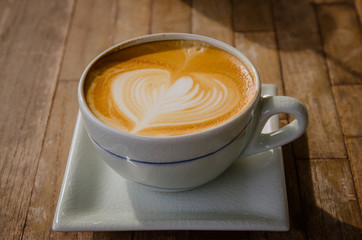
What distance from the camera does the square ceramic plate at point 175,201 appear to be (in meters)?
0.66

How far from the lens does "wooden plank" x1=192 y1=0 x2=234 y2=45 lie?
124cm

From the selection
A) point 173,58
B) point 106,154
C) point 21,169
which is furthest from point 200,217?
point 21,169

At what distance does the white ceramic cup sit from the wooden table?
0.46ft

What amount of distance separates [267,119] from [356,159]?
30 centimetres

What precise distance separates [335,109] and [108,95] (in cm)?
59

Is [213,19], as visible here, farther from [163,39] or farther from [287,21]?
[163,39]

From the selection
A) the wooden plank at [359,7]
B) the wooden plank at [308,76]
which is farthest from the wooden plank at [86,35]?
the wooden plank at [359,7]

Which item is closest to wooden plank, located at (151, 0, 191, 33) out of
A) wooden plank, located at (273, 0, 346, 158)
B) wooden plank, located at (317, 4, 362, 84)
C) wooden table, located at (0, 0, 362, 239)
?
wooden table, located at (0, 0, 362, 239)

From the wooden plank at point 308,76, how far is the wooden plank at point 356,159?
17 mm

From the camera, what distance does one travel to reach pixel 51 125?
0.99 m

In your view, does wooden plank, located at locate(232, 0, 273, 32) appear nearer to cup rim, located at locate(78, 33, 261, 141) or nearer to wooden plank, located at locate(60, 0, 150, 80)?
wooden plank, located at locate(60, 0, 150, 80)

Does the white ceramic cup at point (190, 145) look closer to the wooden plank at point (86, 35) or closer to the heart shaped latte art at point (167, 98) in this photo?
the heart shaped latte art at point (167, 98)

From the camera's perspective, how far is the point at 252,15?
130 cm

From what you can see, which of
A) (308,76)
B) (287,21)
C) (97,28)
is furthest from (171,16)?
(308,76)
